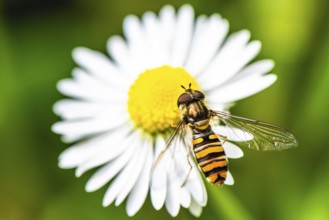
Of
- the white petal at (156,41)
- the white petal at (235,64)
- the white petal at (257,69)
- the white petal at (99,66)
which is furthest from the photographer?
the white petal at (99,66)

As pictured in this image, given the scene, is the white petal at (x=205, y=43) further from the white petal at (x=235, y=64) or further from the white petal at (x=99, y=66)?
the white petal at (x=99, y=66)

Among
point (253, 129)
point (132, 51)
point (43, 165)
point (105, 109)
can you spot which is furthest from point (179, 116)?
point (43, 165)

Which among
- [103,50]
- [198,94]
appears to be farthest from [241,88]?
[103,50]

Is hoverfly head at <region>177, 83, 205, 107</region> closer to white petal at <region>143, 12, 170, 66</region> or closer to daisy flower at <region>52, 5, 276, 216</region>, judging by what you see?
daisy flower at <region>52, 5, 276, 216</region>

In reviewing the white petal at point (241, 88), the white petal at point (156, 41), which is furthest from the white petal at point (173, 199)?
the white petal at point (156, 41)

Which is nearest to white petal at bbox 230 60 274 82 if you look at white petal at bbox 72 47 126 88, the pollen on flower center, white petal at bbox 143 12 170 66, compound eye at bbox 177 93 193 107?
the pollen on flower center

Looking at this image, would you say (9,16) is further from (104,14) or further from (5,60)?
(104,14)

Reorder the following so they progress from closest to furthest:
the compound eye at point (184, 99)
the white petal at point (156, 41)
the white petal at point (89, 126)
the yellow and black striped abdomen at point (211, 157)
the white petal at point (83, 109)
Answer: the yellow and black striped abdomen at point (211, 157)
the compound eye at point (184, 99)
the white petal at point (89, 126)
the white petal at point (83, 109)
the white petal at point (156, 41)
